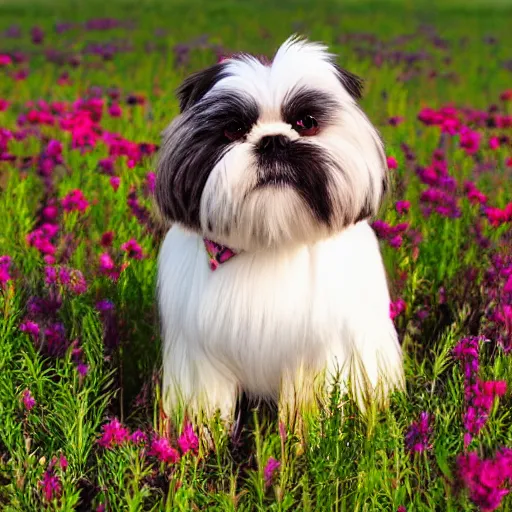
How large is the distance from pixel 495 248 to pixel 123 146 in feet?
5.93

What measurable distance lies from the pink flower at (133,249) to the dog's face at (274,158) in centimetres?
82

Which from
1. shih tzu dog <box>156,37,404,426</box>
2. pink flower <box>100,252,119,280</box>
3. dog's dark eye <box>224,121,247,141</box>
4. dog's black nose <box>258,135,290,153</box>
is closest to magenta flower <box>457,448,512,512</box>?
shih tzu dog <box>156,37,404,426</box>

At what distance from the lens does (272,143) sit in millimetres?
2297

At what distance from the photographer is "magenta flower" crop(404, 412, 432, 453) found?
2.26 metres

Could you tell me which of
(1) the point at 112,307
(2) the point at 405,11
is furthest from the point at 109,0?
(1) the point at 112,307

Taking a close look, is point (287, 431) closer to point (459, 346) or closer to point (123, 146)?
point (459, 346)

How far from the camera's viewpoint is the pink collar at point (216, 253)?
2.56 m

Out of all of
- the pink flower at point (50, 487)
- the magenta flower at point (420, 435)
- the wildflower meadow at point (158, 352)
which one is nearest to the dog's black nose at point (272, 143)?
the wildflower meadow at point (158, 352)

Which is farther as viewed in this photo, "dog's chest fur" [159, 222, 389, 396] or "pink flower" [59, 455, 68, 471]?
"dog's chest fur" [159, 222, 389, 396]

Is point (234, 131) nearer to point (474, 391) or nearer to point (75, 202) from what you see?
point (474, 391)

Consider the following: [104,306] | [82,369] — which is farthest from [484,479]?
[104,306]

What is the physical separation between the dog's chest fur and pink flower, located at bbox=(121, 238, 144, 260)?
53 centimetres

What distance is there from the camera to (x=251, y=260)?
8.44 ft

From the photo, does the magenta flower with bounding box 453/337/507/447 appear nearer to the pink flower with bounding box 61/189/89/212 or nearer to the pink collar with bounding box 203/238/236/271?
the pink collar with bounding box 203/238/236/271
